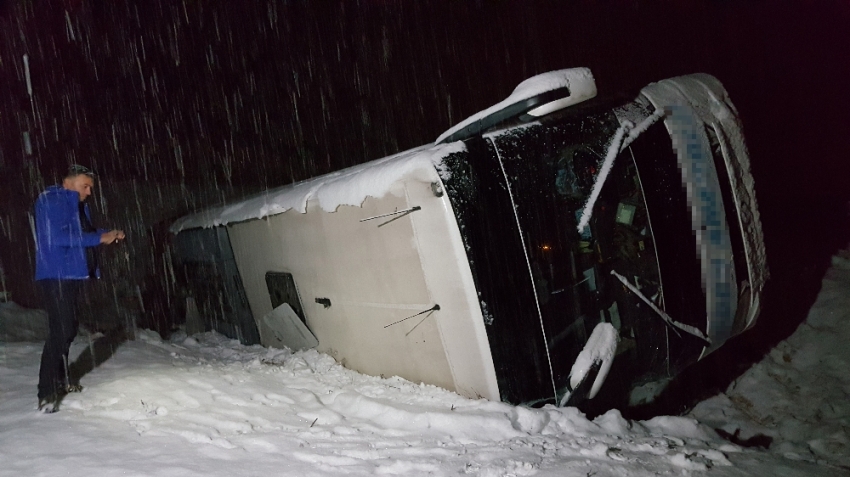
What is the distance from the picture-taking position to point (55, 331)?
3.51m

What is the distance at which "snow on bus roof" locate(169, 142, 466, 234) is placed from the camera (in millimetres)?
3068

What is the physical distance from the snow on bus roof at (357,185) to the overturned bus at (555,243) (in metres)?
0.02

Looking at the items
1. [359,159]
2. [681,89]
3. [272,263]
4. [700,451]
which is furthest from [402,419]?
[359,159]

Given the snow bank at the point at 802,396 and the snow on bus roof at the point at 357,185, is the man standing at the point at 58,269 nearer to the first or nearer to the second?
the snow on bus roof at the point at 357,185

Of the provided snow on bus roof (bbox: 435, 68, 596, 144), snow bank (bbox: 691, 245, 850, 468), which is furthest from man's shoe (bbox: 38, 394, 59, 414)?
snow bank (bbox: 691, 245, 850, 468)

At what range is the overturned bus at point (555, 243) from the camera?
120 inches

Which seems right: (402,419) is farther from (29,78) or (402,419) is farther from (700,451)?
(29,78)

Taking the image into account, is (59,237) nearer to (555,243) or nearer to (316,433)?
(316,433)

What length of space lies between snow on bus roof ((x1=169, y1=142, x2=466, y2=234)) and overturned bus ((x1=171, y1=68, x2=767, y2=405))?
0.06ft

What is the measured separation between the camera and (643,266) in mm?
3473

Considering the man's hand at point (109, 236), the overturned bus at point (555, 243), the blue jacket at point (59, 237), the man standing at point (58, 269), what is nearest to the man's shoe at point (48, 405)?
the man standing at point (58, 269)

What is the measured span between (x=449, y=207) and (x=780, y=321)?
547 centimetres

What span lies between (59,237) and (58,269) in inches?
9.4

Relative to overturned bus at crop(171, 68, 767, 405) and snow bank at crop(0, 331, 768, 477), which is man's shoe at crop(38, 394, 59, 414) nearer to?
snow bank at crop(0, 331, 768, 477)
